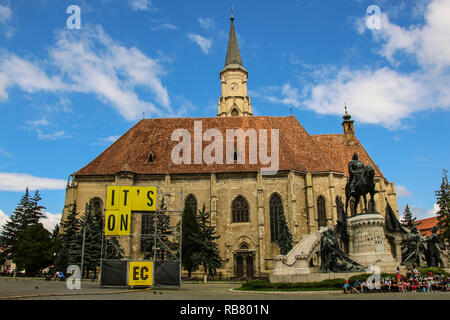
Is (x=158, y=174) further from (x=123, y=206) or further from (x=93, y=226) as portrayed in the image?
(x=123, y=206)

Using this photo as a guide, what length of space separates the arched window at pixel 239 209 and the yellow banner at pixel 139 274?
662 inches

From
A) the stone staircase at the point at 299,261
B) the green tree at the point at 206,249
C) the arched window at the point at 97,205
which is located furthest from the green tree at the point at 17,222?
the stone staircase at the point at 299,261

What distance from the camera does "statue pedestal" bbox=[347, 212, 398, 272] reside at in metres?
17.9

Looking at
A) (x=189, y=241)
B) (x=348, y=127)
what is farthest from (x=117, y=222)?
(x=348, y=127)

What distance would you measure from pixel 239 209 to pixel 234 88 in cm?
2550

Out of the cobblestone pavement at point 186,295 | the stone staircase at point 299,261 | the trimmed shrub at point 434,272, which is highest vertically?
the stone staircase at point 299,261

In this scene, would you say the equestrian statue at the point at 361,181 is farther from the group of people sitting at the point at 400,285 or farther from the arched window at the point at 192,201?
the arched window at the point at 192,201

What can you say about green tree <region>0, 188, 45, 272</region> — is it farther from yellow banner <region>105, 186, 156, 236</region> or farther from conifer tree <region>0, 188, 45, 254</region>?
yellow banner <region>105, 186, 156, 236</region>

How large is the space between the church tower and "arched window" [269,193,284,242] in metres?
20.4

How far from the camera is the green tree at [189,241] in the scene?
29.0m

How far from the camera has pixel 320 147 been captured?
39.2m

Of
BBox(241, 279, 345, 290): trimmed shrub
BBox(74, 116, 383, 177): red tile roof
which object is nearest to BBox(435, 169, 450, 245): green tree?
BBox(74, 116, 383, 177): red tile roof

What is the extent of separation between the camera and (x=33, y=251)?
3372cm

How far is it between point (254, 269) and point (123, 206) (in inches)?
656
